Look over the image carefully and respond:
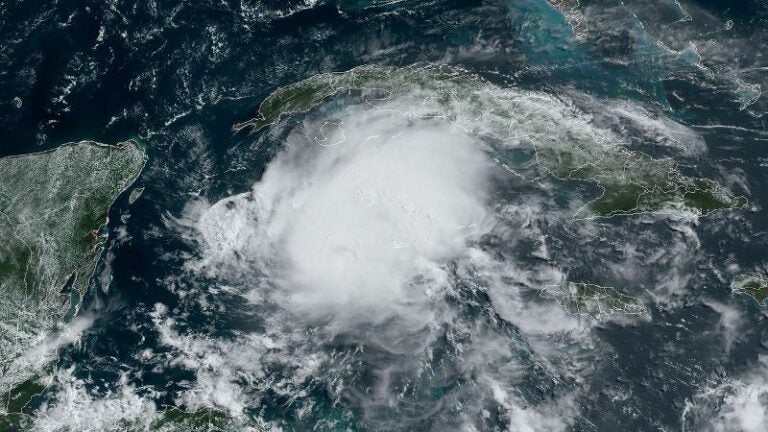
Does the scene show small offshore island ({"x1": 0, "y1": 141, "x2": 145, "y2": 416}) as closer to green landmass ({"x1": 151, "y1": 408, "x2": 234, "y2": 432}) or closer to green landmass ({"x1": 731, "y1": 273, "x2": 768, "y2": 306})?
green landmass ({"x1": 151, "y1": 408, "x2": 234, "y2": 432})

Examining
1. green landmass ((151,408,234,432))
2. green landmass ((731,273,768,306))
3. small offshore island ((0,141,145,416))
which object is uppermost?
small offshore island ((0,141,145,416))

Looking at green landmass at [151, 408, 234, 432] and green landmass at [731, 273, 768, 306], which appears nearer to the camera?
green landmass at [731, 273, 768, 306]

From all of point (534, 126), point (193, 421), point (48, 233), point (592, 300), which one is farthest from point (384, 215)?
point (48, 233)

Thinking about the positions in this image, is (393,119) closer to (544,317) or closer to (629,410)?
(544,317)

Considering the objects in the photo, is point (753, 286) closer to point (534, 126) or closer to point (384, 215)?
point (534, 126)

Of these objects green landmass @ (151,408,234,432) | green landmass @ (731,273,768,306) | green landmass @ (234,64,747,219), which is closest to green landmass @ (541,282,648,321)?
green landmass @ (234,64,747,219)

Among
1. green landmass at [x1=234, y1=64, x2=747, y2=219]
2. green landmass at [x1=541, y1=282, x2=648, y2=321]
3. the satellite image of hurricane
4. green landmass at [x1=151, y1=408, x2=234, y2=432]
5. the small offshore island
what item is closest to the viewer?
the satellite image of hurricane

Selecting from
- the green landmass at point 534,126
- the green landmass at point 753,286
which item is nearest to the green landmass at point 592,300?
the green landmass at point 534,126

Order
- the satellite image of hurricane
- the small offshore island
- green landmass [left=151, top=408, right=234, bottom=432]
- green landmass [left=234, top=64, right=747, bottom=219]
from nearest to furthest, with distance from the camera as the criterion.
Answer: the satellite image of hurricane < green landmass [left=151, top=408, right=234, bottom=432] < green landmass [left=234, top=64, right=747, bottom=219] < the small offshore island
